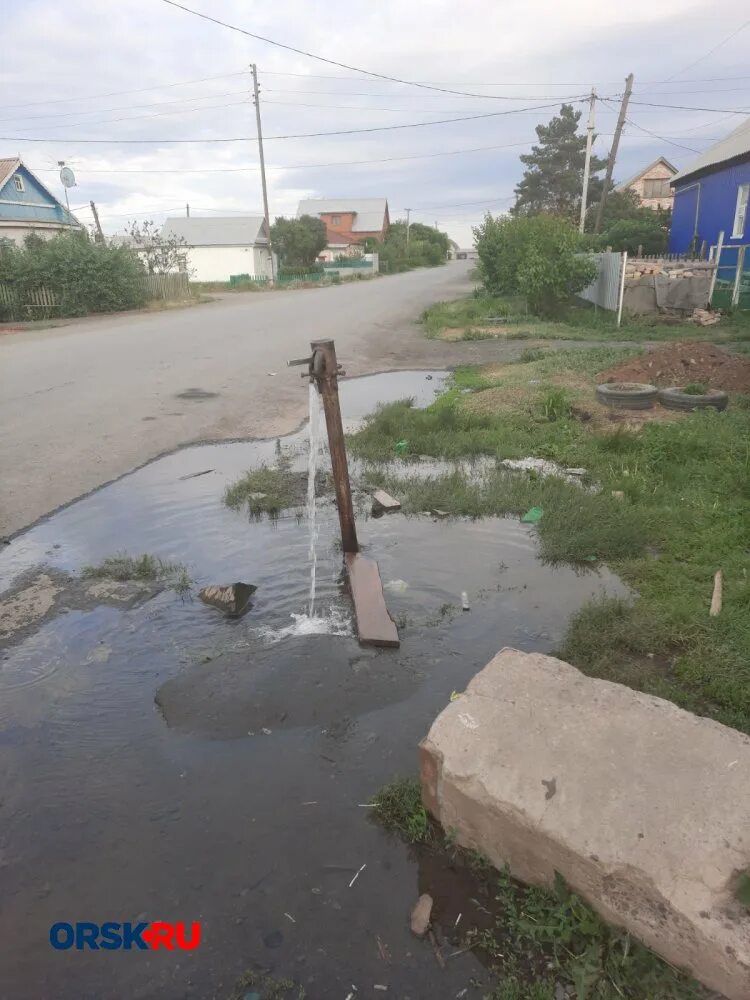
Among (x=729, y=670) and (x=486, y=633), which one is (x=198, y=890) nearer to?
(x=486, y=633)

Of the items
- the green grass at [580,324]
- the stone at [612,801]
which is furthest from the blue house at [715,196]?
the stone at [612,801]

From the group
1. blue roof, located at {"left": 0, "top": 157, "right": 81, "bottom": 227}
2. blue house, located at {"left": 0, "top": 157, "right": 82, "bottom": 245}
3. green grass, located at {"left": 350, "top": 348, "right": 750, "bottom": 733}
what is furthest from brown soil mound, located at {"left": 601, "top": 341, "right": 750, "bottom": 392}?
blue roof, located at {"left": 0, "top": 157, "right": 81, "bottom": 227}

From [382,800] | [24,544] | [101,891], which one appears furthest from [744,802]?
[24,544]

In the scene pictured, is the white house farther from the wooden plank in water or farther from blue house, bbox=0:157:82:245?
the wooden plank in water

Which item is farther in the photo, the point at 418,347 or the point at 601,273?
the point at 601,273

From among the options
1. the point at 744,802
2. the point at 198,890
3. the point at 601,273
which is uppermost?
the point at 601,273

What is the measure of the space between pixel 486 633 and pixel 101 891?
92.1 inches

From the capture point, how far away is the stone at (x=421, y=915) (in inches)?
85.4

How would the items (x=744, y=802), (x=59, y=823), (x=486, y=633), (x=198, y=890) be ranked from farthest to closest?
(x=486, y=633)
(x=59, y=823)
(x=198, y=890)
(x=744, y=802)

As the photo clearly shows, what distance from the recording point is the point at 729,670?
3.28 metres

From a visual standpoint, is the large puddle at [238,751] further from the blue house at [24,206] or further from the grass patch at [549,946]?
the blue house at [24,206]

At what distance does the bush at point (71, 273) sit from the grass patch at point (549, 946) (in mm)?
24105

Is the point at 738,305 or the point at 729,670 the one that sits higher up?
the point at 738,305

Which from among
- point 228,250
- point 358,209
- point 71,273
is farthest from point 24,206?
point 358,209
